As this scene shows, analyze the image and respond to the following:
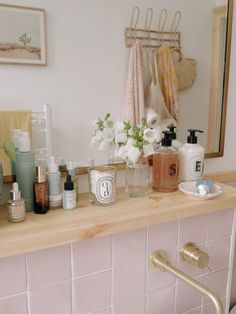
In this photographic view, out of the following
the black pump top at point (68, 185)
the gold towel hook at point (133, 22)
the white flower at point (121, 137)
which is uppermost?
the gold towel hook at point (133, 22)

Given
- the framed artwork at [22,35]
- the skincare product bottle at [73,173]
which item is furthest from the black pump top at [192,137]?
the framed artwork at [22,35]

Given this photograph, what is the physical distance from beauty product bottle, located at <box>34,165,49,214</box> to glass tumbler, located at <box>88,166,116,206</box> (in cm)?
13

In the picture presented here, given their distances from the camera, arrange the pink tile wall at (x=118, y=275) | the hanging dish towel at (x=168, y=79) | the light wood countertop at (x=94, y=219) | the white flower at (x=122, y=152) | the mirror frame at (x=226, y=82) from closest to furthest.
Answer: the light wood countertop at (x=94, y=219) → the pink tile wall at (x=118, y=275) → the white flower at (x=122, y=152) → the hanging dish towel at (x=168, y=79) → the mirror frame at (x=226, y=82)

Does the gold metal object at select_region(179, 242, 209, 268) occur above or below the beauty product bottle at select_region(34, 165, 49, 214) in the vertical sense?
below

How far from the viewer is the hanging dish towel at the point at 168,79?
0.96 m

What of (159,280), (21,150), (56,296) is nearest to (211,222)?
(159,280)

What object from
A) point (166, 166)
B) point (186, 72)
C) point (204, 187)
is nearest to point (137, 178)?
point (166, 166)

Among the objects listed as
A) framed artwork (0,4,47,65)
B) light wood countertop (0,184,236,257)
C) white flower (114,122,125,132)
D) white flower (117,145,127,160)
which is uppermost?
framed artwork (0,4,47,65)

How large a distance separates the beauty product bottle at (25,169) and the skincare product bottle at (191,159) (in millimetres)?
464

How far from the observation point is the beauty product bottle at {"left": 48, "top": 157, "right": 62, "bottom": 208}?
2.54 feet

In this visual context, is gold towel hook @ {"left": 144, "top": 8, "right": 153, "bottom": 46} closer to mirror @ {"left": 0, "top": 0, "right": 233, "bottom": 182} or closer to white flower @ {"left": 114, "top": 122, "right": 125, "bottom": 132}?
mirror @ {"left": 0, "top": 0, "right": 233, "bottom": 182}

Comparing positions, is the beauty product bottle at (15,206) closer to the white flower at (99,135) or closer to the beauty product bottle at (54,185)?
the beauty product bottle at (54,185)

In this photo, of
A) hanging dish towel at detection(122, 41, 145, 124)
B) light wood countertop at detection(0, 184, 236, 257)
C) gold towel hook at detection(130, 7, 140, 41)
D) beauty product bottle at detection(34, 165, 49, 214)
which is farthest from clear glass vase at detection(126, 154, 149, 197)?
gold towel hook at detection(130, 7, 140, 41)

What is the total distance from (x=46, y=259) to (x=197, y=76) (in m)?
0.75
